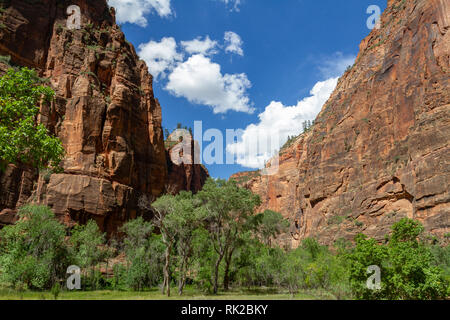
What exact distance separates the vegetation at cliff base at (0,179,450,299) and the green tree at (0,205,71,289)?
0.12 metres

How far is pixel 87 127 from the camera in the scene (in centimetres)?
5734

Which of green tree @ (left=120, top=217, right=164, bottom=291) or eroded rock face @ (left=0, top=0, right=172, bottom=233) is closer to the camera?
green tree @ (left=120, top=217, right=164, bottom=291)

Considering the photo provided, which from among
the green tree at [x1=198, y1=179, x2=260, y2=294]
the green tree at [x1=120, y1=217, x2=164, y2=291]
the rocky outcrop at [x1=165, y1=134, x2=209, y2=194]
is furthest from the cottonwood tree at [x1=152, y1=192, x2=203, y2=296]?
the rocky outcrop at [x1=165, y1=134, x2=209, y2=194]

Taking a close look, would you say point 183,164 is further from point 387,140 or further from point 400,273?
point 400,273

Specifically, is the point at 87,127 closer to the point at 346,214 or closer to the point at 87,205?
the point at 87,205

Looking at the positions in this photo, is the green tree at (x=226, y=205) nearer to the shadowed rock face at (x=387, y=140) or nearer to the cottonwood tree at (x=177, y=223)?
the cottonwood tree at (x=177, y=223)

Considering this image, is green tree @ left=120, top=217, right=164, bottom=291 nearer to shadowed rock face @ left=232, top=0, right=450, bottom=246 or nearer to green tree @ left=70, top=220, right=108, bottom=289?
green tree @ left=70, top=220, right=108, bottom=289

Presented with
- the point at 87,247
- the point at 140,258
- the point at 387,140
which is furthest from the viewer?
the point at 387,140

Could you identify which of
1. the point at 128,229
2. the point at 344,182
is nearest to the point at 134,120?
the point at 128,229

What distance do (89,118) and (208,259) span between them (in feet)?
125

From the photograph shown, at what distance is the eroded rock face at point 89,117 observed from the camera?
2039 inches

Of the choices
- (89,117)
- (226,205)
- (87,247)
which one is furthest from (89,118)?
(226,205)

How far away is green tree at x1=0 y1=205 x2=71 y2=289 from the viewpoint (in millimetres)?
30969

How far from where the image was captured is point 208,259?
3972cm
